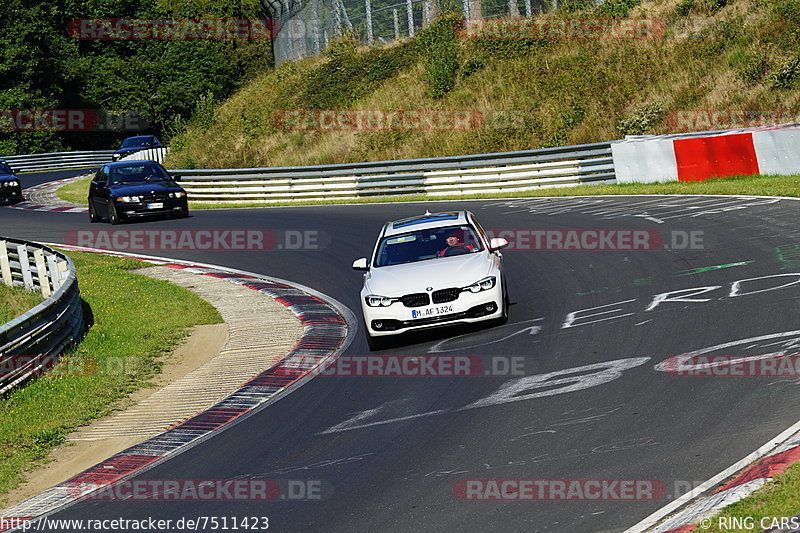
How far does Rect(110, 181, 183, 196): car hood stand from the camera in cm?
2741

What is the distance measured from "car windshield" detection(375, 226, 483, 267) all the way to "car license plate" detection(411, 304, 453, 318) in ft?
3.99

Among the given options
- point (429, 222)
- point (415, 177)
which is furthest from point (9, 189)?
point (429, 222)

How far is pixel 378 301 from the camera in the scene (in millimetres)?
12305

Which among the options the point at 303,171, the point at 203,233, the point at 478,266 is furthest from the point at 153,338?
the point at 303,171

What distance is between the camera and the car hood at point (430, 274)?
12.2m

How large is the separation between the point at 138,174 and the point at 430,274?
17740 mm

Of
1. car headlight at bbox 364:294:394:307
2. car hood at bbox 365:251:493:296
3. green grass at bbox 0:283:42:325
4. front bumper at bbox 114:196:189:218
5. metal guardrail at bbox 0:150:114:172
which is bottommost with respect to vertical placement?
green grass at bbox 0:283:42:325

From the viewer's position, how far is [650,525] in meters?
6.21

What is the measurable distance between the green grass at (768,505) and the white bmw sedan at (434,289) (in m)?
6.05

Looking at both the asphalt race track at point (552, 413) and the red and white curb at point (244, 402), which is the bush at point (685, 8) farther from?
the red and white curb at point (244, 402)

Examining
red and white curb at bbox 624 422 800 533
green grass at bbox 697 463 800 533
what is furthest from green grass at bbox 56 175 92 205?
green grass at bbox 697 463 800 533

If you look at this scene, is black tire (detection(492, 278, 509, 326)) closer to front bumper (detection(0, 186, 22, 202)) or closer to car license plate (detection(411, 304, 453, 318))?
car license plate (detection(411, 304, 453, 318))

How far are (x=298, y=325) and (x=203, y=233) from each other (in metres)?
11.2

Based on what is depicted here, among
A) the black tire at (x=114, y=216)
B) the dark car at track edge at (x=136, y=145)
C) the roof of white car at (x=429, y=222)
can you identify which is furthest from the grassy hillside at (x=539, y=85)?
the roof of white car at (x=429, y=222)
